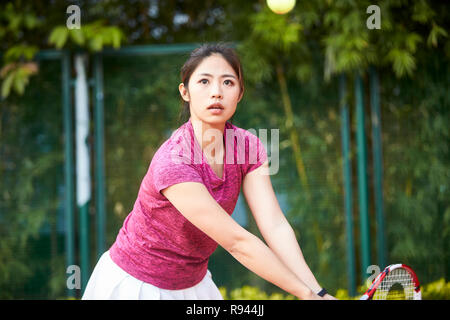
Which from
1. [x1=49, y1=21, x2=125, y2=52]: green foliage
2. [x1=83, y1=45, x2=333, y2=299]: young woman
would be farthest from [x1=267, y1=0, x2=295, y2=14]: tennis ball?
[x1=83, y1=45, x2=333, y2=299]: young woman

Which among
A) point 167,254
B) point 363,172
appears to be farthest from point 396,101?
point 167,254

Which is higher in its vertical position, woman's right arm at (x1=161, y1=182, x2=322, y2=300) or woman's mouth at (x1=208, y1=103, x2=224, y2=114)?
woman's mouth at (x1=208, y1=103, x2=224, y2=114)

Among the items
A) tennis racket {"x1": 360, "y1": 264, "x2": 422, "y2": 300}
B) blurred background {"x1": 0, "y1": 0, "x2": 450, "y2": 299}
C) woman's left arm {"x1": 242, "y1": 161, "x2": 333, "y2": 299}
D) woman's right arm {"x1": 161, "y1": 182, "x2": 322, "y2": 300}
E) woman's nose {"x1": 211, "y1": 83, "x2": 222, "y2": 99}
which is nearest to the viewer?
woman's right arm {"x1": 161, "y1": 182, "x2": 322, "y2": 300}

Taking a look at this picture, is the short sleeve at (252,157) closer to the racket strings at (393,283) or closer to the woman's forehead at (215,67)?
the woman's forehead at (215,67)

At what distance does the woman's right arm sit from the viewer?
180cm

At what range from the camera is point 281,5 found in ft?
14.4

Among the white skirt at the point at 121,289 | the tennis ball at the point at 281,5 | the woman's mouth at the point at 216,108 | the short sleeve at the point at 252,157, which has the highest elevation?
the tennis ball at the point at 281,5

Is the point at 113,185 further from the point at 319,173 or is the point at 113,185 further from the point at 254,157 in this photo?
the point at 254,157

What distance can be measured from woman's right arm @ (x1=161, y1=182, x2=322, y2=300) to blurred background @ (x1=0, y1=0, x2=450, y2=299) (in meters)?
2.80

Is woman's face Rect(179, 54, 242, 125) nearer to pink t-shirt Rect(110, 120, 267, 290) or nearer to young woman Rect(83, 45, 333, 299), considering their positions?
young woman Rect(83, 45, 333, 299)

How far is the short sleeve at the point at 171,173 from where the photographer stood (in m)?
1.82

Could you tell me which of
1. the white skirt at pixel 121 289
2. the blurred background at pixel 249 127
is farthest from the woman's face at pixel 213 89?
the blurred background at pixel 249 127

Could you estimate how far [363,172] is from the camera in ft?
14.9
